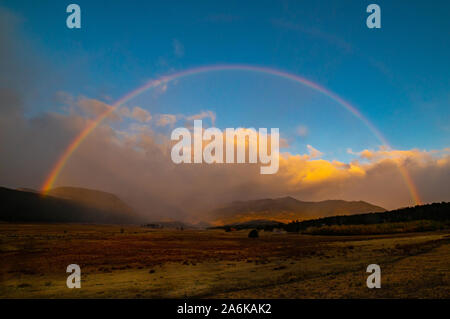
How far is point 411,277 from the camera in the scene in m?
14.6

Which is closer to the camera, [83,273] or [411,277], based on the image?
[411,277]

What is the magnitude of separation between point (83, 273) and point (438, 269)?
22296 millimetres

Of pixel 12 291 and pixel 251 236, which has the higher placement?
pixel 12 291

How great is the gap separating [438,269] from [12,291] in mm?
22937

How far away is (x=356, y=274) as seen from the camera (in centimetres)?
1662
